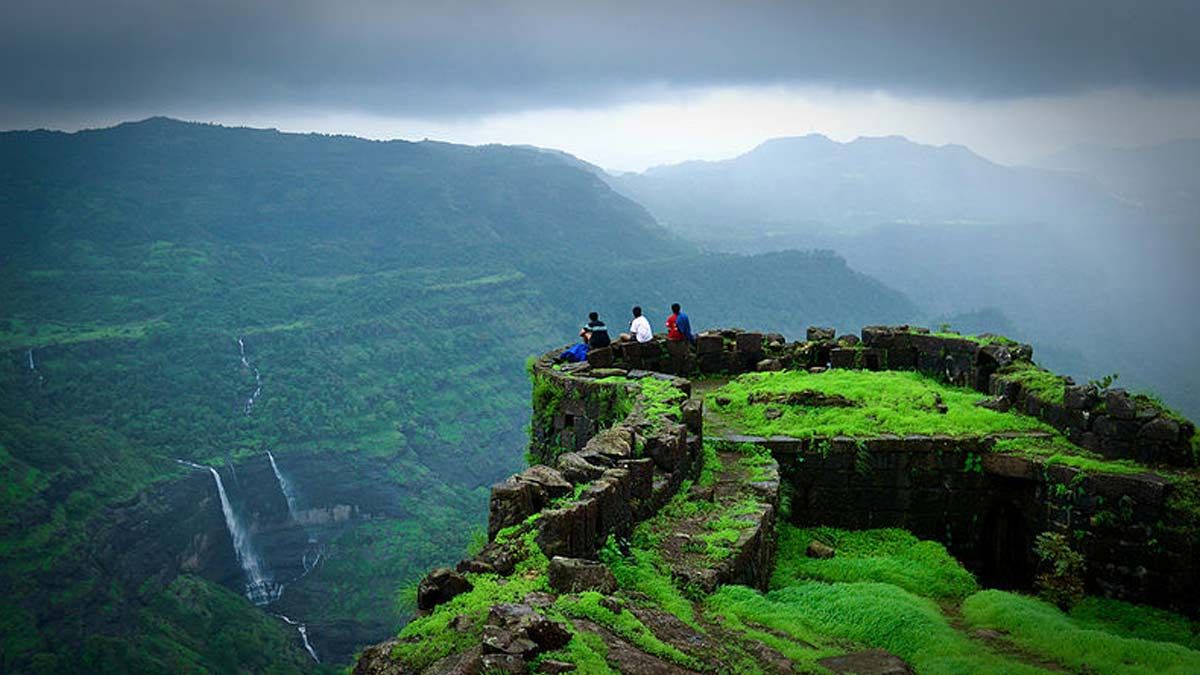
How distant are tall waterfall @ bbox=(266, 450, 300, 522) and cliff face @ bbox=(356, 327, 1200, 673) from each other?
76968 millimetres

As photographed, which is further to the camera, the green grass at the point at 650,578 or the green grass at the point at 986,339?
the green grass at the point at 986,339

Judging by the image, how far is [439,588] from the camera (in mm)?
7930

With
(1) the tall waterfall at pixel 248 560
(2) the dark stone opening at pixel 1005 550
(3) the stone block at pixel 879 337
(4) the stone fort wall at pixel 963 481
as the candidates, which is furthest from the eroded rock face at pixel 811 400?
(1) the tall waterfall at pixel 248 560

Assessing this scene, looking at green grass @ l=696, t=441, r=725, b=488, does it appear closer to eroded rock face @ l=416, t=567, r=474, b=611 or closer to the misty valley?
the misty valley

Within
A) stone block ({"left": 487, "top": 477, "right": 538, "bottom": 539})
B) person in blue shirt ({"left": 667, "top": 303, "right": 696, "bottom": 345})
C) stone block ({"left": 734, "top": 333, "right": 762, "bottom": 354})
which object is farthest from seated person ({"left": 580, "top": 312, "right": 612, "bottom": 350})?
stone block ({"left": 487, "top": 477, "right": 538, "bottom": 539})

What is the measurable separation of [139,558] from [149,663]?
677 inches

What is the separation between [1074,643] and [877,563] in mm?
3387

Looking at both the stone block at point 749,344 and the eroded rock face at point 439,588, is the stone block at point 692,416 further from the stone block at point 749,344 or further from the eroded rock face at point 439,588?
the stone block at point 749,344

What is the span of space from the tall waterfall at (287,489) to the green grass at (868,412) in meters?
80.1

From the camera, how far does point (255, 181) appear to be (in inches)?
7579

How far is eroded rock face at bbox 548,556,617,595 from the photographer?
786 cm

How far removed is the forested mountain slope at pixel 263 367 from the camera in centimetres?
7231

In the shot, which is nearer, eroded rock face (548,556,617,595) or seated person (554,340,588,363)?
eroded rock face (548,556,617,595)

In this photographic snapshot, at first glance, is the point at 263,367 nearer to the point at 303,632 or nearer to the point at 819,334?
the point at 303,632
